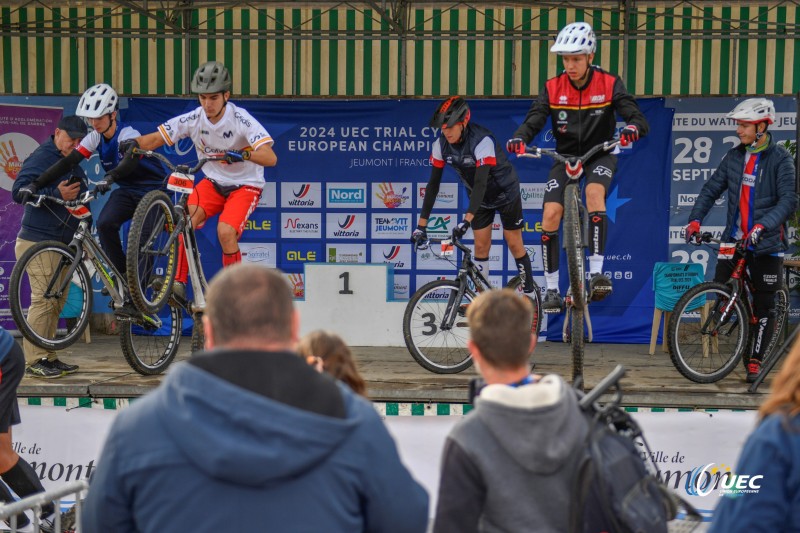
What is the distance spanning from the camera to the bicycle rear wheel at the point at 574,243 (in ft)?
18.6

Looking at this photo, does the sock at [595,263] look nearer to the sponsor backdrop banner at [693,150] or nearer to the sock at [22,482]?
the sock at [22,482]

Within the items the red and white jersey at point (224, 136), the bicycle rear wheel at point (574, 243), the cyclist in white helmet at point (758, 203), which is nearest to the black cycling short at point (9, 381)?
the red and white jersey at point (224, 136)

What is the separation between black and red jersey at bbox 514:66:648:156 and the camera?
6223 mm

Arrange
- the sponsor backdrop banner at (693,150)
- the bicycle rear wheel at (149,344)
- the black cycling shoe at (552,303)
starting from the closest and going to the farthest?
the black cycling shoe at (552,303)
the bicycle rear wheel at (149,344)
the sponsor backdrop banner at (693,150)

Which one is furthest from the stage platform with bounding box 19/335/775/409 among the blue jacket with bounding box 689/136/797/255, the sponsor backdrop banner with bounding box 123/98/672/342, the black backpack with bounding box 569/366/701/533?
the black backpack with bounding box 569/366/701/533

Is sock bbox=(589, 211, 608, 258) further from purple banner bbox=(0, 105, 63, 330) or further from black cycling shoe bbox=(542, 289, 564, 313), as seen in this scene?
purple banner bbox=(0, 105, 63, 330)

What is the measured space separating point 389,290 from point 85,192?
255 centimetres

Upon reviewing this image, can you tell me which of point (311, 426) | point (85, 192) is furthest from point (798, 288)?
point (311, 426)

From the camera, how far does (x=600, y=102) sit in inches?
245

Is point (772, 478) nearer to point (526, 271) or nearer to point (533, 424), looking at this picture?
point (533, 424)

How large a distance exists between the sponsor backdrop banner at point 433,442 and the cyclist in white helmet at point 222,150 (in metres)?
1.12

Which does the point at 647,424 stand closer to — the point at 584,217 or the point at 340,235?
the point at 584,217

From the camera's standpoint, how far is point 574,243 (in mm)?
5695

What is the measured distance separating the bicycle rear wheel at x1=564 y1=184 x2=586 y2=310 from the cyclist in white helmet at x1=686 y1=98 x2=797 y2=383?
1093 mm
